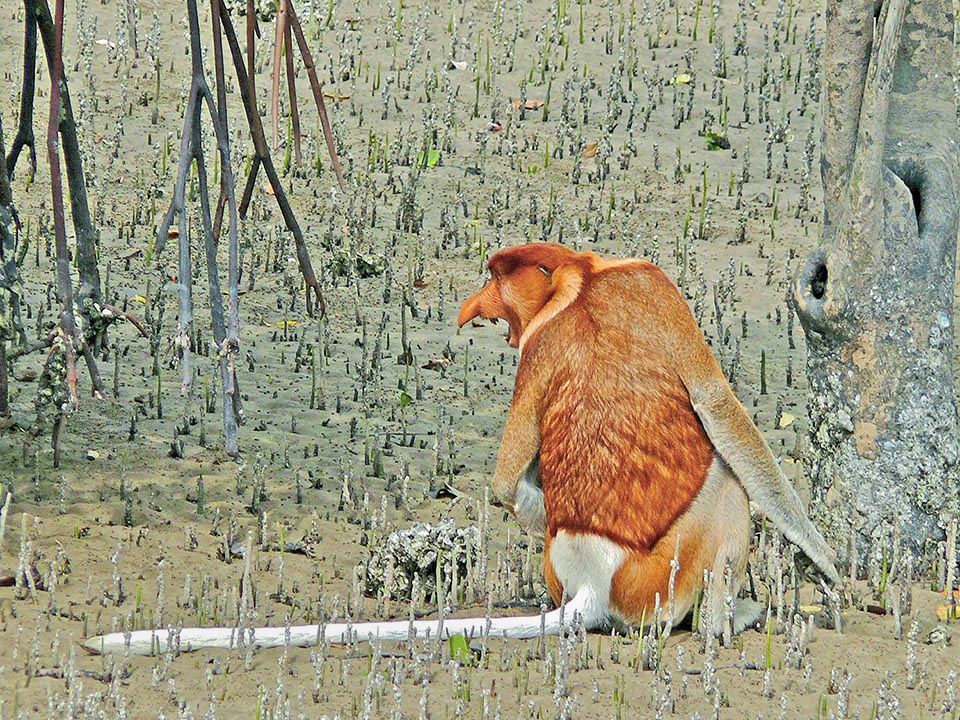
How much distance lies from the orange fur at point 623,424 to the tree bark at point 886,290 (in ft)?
2.68

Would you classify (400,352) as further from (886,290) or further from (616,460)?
(616,460)

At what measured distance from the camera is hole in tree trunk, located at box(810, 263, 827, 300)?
17.0 feet

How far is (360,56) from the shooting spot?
41.4ft

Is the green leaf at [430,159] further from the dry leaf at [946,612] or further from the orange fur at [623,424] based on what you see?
the dry leaf at [946,612]

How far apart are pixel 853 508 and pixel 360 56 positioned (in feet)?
28.6

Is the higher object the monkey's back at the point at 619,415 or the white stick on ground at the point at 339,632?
the monkey's back at the point at 619,415

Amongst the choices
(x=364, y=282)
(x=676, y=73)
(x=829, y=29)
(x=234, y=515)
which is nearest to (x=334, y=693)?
(x=234, y=515)

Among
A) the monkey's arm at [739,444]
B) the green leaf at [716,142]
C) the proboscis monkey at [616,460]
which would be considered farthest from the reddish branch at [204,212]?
the green leaf at [716,142]

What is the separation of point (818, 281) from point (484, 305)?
4.93 feet

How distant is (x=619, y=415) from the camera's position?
4160 mm

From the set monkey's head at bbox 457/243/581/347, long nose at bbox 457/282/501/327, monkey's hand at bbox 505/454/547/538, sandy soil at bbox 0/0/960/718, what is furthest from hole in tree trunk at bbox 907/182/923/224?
monkey's hand at bbox 505/454/547/538

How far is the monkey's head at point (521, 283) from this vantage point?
4387 millimetres

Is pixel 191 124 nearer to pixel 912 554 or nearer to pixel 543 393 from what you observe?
pixel 543 393

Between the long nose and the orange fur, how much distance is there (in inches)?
4.1
